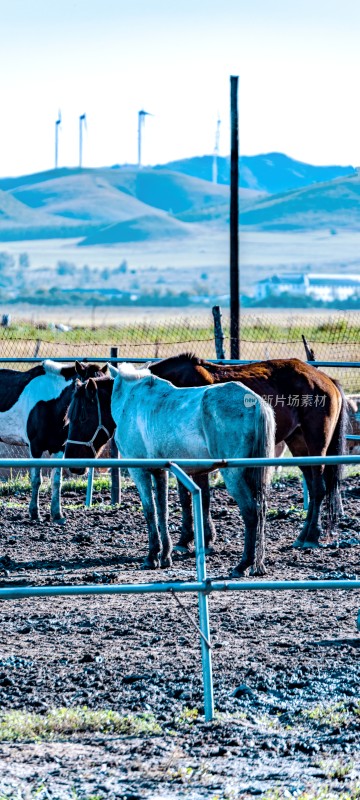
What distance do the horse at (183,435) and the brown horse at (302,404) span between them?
0.55 metres

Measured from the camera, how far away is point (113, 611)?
7.15 meters

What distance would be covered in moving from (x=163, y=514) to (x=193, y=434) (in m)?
0.72

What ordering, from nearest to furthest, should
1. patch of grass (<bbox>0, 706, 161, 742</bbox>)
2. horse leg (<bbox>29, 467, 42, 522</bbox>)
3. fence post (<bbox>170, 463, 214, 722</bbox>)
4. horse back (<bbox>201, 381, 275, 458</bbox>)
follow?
patch of grass (<bbox>0, 706, 161, 742</bbox>) → fence post (<bbox>170, 463, 214, 722</bbox>) → horse back (<bbox>201, 381, 275, 458</bbox>) → horse leg (<bbox>29, 467, 42, 522</bbox>)

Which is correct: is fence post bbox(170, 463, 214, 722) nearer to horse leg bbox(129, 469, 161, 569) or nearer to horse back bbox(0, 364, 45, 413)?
horse leg bbox(129, 469, 161, 569)

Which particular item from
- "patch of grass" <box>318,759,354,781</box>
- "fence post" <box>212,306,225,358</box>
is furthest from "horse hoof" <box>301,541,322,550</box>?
"patch of grass" <box>318,759,354,781</box>

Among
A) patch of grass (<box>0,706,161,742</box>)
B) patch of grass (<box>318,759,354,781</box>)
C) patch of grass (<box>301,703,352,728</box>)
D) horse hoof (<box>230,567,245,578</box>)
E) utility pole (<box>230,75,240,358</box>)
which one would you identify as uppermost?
utility pole (<box>230,75,240,358</box>)

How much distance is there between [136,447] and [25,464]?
13.6ft

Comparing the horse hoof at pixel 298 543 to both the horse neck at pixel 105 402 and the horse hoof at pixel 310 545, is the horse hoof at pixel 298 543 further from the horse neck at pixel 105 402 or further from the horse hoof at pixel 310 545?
the horse neck at pixel 105 402

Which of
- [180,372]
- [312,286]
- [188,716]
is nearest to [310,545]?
[180,372]

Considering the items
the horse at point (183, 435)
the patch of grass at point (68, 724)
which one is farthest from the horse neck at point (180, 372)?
the patch of grass at point (68, 724)

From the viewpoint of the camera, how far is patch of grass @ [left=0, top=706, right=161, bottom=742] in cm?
482

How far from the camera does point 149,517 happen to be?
8.85 meters

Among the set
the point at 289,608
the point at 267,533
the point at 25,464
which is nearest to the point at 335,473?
the point at 267,533

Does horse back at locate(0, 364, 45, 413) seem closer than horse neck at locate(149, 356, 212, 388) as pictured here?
No
